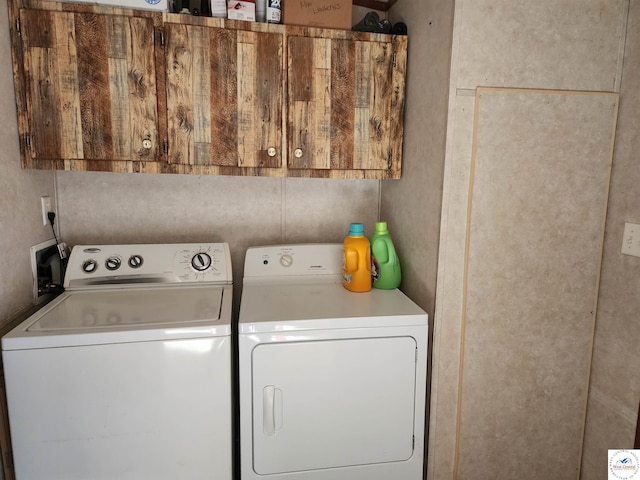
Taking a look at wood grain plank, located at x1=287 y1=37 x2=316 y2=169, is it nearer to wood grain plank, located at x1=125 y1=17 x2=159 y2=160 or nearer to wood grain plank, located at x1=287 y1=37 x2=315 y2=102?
wood grain plank, located at x1=287 y1=37 x2=315 y2=102

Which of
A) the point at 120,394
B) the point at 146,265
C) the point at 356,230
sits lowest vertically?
the point at 120,394

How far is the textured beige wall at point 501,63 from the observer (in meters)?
1.52

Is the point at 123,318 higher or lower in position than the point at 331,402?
higher

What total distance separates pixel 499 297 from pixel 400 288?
482 millimetres

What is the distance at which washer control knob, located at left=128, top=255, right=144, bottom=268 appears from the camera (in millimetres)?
1900

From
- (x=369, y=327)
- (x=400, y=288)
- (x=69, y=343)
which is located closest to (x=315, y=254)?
Answer: (x=400, y=288)

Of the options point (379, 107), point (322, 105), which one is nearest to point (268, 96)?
point (322, 105)

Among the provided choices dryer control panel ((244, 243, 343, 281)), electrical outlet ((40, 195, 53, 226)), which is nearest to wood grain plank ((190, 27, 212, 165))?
dryer control panel ((244, 243, 343, 281))

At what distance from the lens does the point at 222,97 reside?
1.76 m

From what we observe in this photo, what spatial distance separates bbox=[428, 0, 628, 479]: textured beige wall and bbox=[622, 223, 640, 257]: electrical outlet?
0.55 meters

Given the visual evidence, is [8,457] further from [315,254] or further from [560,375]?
[560,375]

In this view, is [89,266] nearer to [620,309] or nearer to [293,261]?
[293,261]

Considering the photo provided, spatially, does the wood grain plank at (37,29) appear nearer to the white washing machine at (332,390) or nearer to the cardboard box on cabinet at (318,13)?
the cardboard box on cabinet at (318,13)

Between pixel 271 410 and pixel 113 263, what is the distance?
3.27 ft
